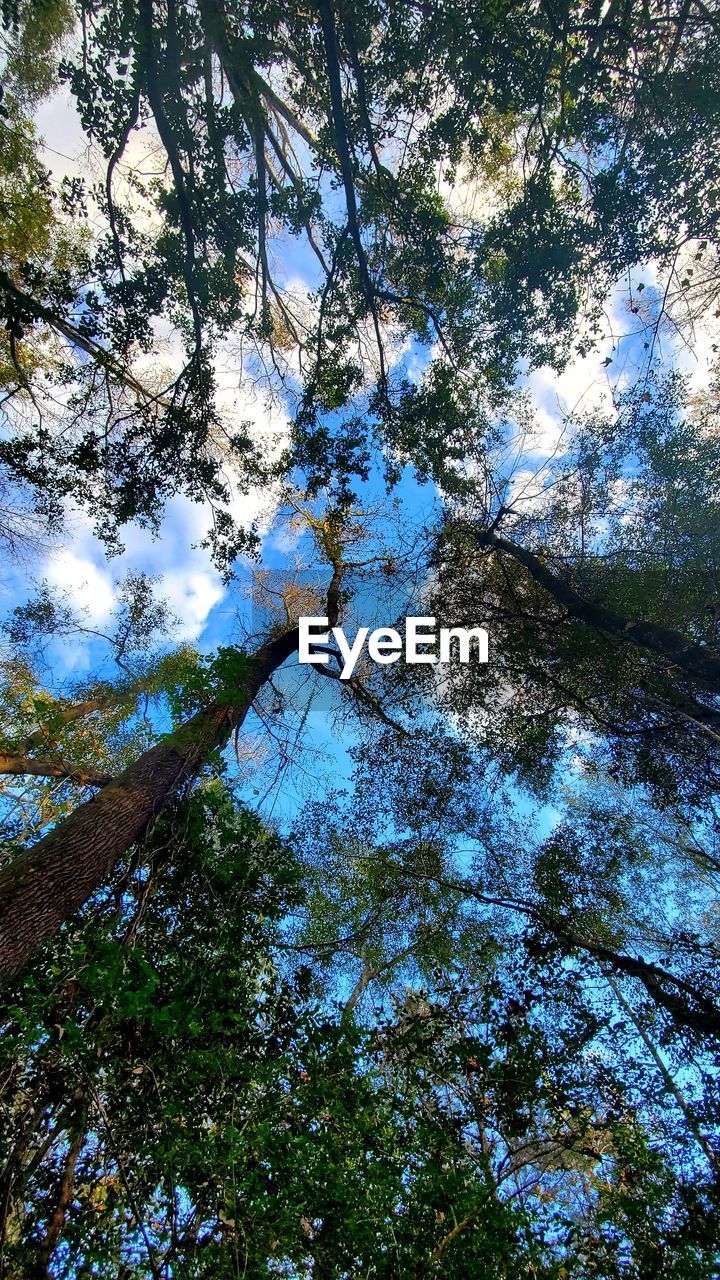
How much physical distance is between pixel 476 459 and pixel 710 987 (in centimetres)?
703

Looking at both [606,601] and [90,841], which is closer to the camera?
[90,841]

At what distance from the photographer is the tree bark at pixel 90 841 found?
2.87 m

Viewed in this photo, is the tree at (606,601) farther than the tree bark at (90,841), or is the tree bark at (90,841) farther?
the tree at (606,601)

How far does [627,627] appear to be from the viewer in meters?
6.04

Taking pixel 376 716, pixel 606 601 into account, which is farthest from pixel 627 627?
pixel 376 716

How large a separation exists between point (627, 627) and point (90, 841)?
6.30m

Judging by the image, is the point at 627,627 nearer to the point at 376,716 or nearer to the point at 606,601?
the point at 606,601

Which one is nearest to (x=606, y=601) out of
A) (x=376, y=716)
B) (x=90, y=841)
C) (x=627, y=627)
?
(x=627, y=627)

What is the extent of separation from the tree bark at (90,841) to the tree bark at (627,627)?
470cm

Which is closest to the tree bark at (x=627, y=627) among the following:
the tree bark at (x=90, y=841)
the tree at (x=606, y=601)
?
the tree at (x=606, y=601)

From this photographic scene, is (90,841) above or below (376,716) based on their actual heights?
below

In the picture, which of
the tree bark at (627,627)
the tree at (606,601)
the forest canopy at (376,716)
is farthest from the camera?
the tree at (606,601)

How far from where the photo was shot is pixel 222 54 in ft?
16.8

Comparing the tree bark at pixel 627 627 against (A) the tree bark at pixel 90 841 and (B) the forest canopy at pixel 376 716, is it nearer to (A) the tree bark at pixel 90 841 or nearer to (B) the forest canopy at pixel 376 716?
(B) the forest canopy at pixel 376 716
